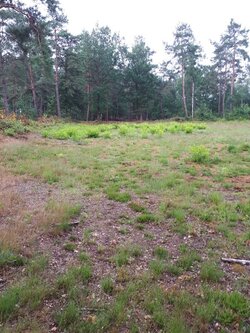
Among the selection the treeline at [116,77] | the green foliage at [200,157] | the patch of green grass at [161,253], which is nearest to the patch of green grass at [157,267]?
the patch of green grass at [161,253]

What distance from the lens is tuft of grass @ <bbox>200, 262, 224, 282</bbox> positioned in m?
3.88

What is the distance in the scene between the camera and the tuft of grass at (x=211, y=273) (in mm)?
3881

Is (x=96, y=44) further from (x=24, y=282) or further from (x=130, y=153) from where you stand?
(x=24, y=282)

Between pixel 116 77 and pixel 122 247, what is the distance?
4004 cm

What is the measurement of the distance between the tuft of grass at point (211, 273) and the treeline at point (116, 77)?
3122 centimetres

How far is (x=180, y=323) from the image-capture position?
10.00 feet

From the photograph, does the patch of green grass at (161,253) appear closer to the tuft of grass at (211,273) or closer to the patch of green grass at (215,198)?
the tuft of grass at (211,273)

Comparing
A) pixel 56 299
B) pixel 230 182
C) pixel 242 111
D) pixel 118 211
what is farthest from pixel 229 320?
pixel 242 111

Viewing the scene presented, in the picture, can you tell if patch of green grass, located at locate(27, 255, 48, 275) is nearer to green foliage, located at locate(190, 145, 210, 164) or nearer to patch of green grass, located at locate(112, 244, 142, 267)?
patch of green grass, located at locate(112, 244, 142, 267)

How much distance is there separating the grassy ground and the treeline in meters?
27.1

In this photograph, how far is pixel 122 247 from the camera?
15.0ft

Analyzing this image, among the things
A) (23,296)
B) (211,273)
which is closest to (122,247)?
(211,273)

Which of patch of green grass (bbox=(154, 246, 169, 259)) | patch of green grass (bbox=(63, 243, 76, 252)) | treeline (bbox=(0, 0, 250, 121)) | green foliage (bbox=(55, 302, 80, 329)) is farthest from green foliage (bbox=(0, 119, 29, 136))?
treeline (bbox=(0, 0, 250, 121))

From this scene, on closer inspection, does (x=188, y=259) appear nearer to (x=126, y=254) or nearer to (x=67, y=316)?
(x=126, y=254)
